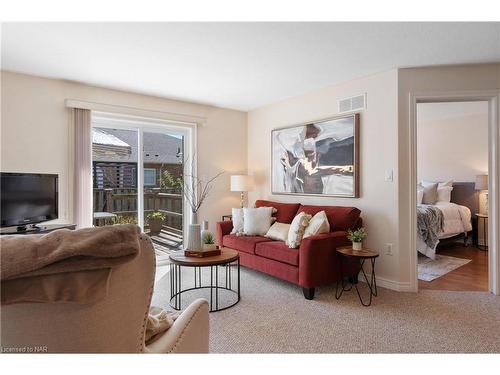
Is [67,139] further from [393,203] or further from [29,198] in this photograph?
[393,203]

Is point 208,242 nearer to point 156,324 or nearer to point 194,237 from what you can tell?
point 194,237

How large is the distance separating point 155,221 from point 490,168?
14.1 feet

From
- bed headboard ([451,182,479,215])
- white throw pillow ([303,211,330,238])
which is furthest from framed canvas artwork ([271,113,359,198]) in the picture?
bed headboard ([451,182,479,215])

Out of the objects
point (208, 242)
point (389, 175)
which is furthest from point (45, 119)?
point (389, 175)

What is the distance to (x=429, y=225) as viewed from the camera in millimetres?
4270

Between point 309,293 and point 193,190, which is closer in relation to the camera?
point 309,293

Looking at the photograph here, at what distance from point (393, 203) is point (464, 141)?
140 inches

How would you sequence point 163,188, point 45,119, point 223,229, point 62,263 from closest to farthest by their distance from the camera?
point 62,263 → point 45,119 → point 223,229 → point 163,188

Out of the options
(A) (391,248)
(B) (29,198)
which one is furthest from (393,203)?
(B) (29,198)

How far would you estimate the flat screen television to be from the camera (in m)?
2.78

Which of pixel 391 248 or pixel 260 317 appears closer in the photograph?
pixel 260 317

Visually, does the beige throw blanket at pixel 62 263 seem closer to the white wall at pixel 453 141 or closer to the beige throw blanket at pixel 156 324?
the beige throw blanket at pixel 156 324

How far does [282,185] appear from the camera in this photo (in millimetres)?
4539
